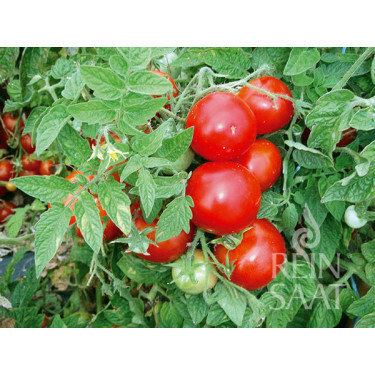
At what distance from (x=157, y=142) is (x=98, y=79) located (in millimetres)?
107

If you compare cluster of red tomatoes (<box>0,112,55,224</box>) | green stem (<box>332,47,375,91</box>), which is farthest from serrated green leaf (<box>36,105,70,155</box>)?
cluster of red tomatoes (<box>0,112,55,224</box>)

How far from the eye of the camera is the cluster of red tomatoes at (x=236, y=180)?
1.86ft

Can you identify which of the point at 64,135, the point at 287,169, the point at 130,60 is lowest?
the point at 287,169

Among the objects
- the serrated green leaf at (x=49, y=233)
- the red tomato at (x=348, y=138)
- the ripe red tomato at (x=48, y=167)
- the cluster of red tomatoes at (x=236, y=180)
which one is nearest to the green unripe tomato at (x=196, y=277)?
the cluster of red tomatoes at (x=236, y=180)

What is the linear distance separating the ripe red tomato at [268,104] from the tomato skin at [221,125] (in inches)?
1.9

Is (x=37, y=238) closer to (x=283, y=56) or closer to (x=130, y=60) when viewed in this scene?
(x=130, y=60)

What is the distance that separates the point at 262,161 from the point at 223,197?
118 millimetres

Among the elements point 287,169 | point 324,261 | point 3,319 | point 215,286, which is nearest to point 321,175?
point 287,169

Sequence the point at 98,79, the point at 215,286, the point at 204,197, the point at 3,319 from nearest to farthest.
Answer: the point at 98,79
the point at 204,197
the point at 215,286
the point at 3,319

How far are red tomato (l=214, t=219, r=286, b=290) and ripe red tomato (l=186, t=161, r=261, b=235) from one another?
0.24ft

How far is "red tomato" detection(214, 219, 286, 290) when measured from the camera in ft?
2.12

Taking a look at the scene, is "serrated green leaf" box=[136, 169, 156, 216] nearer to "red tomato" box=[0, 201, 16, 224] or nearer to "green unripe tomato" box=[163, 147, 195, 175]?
"green unripe tomato" box=[163, 147, 195, 175]

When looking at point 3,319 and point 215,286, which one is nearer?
point 215,286

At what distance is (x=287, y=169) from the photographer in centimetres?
69
